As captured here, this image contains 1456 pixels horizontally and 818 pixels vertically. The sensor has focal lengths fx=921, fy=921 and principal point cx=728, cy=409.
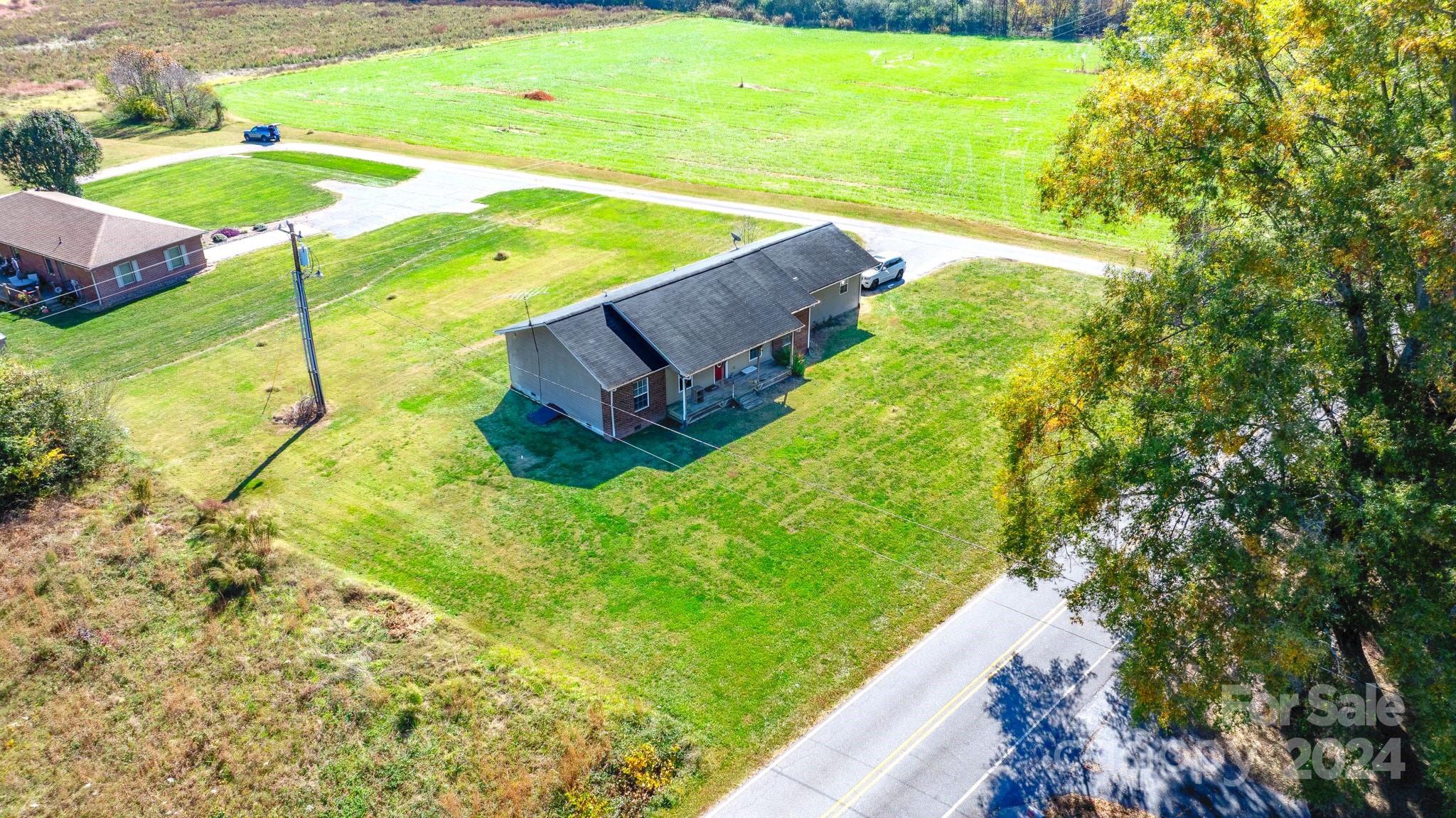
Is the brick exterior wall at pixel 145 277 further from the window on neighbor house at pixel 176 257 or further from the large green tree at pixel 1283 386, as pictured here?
the large green tree at pixel 1283 386

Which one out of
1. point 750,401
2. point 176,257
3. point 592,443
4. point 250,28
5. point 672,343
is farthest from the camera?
point 250,28

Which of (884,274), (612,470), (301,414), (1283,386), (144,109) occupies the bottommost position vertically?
(612,470)

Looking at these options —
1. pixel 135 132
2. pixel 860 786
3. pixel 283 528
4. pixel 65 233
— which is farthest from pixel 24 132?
pixel 860 786

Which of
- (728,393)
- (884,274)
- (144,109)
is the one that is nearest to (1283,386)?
(728,393)

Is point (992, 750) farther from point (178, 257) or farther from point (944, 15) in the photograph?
point (944, 15)

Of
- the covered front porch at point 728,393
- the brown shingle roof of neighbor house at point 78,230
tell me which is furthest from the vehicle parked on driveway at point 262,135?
the covered front porch at point 728,393

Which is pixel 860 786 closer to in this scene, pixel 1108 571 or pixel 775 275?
pixel 1108 571
